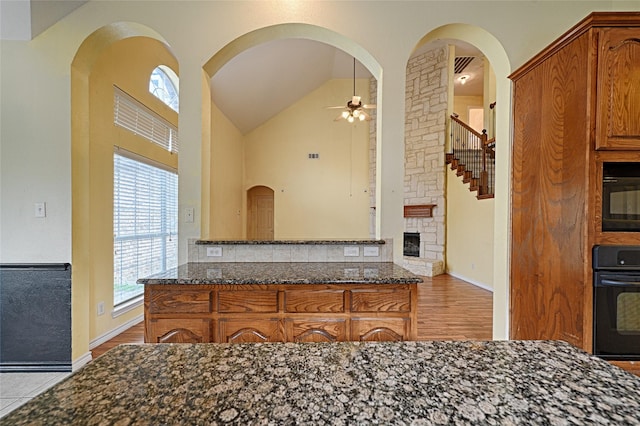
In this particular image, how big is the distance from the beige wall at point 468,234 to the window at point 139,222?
16.2 feet

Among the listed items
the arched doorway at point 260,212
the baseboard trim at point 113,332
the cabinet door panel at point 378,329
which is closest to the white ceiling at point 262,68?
the arched doorway at point 260,212

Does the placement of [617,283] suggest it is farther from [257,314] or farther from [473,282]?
[473,282]

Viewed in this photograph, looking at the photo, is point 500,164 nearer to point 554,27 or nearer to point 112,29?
point 554,27

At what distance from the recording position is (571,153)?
63.3 inches

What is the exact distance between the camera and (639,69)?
4.84ft

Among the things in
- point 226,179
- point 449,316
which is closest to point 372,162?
point 226,179

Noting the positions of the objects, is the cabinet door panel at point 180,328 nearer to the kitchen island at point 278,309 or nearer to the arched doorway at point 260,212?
the kitchen island at point 278,309

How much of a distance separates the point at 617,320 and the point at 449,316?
7.71ft

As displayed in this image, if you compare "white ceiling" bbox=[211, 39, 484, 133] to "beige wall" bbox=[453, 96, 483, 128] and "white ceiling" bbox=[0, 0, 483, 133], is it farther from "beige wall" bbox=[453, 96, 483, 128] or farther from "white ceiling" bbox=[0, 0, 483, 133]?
"beige wall" bbox=[453, 96, 483, 128]

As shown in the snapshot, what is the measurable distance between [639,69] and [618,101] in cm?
19

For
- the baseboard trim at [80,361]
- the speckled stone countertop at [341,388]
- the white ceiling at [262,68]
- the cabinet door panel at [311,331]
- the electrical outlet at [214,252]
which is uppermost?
the white ceiling at [262,68]

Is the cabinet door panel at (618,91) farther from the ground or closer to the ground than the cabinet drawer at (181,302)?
farther from the ground

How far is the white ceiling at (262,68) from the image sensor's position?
2195 millimetres

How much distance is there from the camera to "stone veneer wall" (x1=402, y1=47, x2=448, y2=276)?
6.42 metres
